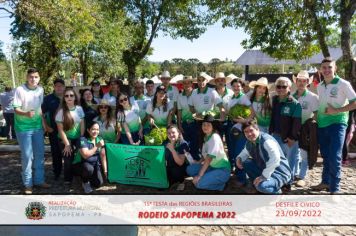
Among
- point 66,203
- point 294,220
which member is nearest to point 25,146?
point 66,203

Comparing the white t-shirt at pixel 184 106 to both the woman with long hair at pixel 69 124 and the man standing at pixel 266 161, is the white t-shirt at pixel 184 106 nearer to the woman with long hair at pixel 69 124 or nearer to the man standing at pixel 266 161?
the man standing at pixel 266 161

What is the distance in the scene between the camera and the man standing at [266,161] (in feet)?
16.9

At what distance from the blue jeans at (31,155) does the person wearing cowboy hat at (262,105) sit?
380 centimetres

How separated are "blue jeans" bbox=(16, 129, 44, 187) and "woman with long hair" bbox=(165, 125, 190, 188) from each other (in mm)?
2248

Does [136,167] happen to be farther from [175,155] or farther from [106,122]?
[106,122]

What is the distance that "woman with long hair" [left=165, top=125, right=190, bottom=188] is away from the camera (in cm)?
595

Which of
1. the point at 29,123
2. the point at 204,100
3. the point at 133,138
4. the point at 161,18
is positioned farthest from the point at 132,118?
the point at 161,18

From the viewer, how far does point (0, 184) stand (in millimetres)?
6758

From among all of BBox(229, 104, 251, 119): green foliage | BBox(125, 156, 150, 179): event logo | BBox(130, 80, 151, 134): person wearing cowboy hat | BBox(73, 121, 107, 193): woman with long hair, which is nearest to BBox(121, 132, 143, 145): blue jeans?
BBox(130, 80, 151, 134): person wearing cowboy hat

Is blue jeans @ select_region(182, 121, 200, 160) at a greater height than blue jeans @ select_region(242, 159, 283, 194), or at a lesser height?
greater

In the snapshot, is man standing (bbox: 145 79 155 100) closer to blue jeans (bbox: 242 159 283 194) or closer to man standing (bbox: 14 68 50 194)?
man standing (bbox: 14 68 50 194)

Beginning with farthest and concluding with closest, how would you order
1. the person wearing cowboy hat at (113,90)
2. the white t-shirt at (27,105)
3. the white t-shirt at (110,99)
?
the person wearing cowboy hat at (113,90), the white t-shirt at (110,99), the white t-shirt at (27,105)

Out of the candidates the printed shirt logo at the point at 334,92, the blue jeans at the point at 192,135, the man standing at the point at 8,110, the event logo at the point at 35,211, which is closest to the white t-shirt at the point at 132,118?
the blue jeans at the point at 192,135

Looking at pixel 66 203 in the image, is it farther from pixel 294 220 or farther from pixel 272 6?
pixel 272 6
